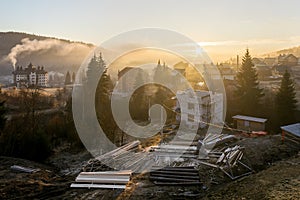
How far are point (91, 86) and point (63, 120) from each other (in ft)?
9.56

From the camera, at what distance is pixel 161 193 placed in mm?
6285

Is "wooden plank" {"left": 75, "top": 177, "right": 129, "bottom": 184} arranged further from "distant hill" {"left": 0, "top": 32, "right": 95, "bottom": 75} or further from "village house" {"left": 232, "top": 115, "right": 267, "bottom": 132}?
"distant hill" {"left": 0, "top": 32, "right": 95, "bottom": 75}

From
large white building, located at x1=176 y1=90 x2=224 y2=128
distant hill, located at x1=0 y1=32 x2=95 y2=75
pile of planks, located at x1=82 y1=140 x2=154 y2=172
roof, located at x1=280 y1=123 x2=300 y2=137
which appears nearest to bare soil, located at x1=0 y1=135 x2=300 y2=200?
pile of planks, located at x1=82 y1=140 x2=154 y2=172

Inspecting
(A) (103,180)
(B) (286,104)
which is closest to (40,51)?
(B) (286,104)

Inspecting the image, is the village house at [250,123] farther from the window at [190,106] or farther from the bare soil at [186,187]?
the bare soil at [186,187]

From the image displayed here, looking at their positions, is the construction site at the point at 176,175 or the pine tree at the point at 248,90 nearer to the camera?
the construction site at the point at 176,175

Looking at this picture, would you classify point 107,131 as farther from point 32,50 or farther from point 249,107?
point 32,50

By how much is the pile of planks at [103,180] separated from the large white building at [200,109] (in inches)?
356

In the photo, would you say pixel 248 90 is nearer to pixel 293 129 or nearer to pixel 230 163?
pixel 293 129

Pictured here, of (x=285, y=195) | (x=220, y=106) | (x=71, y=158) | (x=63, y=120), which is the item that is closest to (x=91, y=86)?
(x=63, y=120)

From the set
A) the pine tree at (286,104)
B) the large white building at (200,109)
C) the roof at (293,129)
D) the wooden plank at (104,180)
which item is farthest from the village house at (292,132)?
the wooden plank at (104,180)

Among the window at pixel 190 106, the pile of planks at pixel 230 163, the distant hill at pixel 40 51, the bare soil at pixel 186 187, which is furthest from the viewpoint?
the distant hill at pixel 40 51

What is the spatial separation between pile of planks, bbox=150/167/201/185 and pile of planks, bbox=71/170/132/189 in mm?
759

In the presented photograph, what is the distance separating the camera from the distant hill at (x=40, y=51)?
90.7 meters
